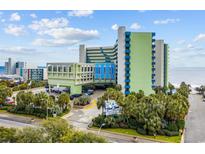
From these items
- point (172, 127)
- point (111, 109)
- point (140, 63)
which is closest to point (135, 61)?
point (140, 63)

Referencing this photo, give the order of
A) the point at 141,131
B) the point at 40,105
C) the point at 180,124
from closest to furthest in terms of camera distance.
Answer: the point at 141,131 → the point at 180,124 → the point at 40,105

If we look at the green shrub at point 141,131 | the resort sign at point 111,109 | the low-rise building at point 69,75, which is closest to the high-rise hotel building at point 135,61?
the low-rise building at point 69,75

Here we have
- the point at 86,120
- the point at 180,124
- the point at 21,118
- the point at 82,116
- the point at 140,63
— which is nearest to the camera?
the point at 180,124

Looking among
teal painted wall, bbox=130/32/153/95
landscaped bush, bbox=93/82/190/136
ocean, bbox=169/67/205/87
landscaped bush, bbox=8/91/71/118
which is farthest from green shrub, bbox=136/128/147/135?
ocean, bbox=169/67/205/87

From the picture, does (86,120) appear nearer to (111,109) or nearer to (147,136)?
(111,109)

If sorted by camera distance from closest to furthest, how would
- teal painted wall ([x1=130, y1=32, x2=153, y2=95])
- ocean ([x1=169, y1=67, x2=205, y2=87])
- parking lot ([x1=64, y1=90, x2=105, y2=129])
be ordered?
parking lot ([x1=64, y1=90, x2=105, y2=129]) → teal painted wall ([x1=130, y1=32, x2=153, y2=95]) → ocean ([x1=169, y1=67, x2=205, y2=87])

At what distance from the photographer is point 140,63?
41.0 feet

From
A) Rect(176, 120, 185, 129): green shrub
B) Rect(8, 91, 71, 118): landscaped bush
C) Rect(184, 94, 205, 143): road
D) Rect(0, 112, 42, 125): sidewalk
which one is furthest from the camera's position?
Rect(8, 91, 71, 118): landscaped bush

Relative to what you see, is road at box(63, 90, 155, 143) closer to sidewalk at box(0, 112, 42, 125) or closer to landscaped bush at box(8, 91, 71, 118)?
landscaped bush at box(8, 91, 71, 118)

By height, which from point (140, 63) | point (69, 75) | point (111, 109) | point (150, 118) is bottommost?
point (150, 118)

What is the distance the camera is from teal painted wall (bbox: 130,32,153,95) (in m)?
12.5

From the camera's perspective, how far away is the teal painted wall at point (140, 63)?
12477 millimetres

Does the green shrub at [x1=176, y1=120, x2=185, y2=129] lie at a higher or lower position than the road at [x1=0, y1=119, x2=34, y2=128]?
higher
